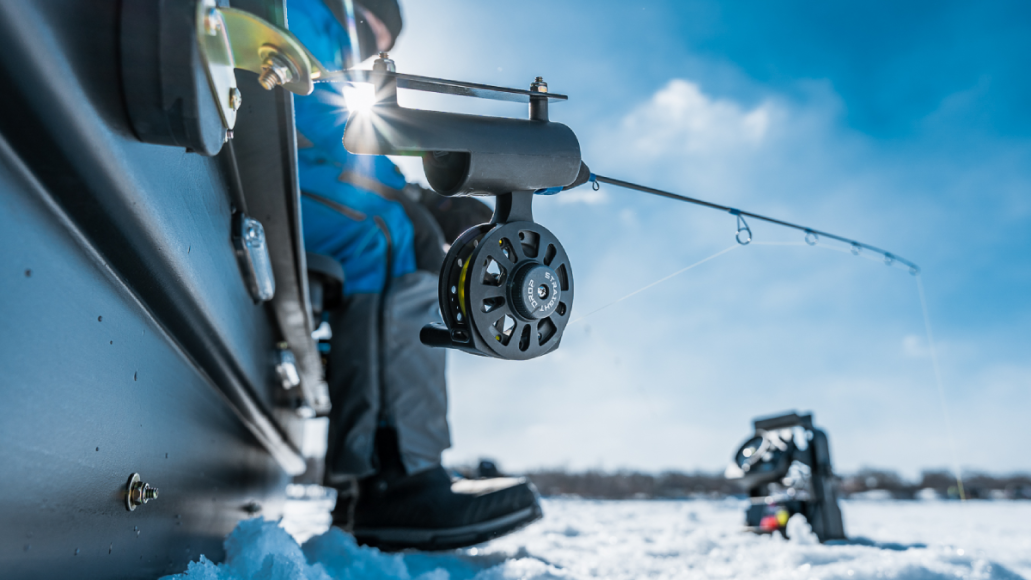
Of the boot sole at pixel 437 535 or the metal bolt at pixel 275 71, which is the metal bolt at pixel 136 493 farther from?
the boot sole at pixel 437 535

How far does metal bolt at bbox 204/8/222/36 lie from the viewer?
543 mm

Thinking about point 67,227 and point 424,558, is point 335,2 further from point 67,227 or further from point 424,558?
point 424,558

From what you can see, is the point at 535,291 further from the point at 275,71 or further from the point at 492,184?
the point at 275,71

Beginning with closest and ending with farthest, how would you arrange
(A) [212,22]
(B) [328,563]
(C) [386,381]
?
(A) [212,22]
(B) [328,563]
(C) [386,381]

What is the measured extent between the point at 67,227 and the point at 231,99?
0.67 feet

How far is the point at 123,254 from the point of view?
693 millimetres

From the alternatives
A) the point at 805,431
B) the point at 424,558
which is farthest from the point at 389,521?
the point at 805,431

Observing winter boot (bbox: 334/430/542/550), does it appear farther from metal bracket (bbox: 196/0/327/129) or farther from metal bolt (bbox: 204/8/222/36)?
metal bolt (bbox: 204/8/222/36)

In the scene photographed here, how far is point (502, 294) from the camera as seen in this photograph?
3.05 ft

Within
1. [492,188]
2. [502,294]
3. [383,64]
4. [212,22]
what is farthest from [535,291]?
[212,22]

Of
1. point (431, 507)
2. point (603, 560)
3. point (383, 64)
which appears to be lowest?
point (603, 560)

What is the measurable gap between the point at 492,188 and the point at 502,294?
7.0 inches

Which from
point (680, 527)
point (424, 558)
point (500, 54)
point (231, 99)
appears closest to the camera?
point (231, 99)

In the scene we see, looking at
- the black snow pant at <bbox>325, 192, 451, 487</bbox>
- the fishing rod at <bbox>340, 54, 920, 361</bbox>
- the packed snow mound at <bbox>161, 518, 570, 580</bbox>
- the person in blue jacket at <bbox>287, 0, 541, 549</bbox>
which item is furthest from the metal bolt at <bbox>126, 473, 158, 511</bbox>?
the black snow pant at <bbox>325, 192, 451, 487</bbox>
